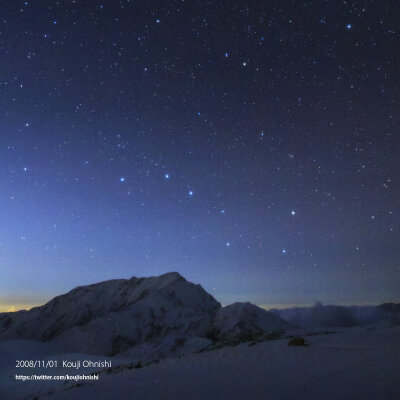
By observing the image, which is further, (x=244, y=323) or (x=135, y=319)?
(x=135, y=319)

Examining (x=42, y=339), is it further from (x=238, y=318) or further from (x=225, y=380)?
(x=225, y=380)

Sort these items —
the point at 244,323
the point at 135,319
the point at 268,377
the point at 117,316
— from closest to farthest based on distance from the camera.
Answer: the point at 268,377 → the point at 244,323 → the point at 135,319 → the point at 117,316

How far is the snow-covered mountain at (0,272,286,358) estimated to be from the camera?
106 feet

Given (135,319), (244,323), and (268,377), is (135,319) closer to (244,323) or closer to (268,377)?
(244,323)

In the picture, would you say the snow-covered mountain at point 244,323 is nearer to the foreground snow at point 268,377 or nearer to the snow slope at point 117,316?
the snow slope at point 117,316

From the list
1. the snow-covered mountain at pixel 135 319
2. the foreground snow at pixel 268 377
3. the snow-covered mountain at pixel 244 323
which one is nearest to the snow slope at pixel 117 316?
the snow-covered mountain at pixel 135 319

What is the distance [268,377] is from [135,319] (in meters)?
30.0

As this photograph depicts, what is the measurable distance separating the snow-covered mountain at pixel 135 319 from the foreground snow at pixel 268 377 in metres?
17.9

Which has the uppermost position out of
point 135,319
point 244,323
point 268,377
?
point 268,377

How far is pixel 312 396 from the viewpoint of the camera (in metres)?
7.14

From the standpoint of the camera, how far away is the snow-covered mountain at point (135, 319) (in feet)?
106

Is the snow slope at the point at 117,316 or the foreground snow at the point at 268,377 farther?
the snow slope at the point at 117,316

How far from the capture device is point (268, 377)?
8875mm

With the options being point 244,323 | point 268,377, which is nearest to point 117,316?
point 244,323
